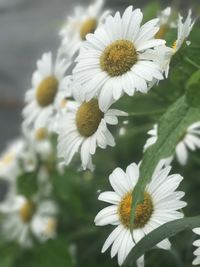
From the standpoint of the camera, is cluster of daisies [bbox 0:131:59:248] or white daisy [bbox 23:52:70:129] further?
cluster of daisies [bbox 0:131:59:248]

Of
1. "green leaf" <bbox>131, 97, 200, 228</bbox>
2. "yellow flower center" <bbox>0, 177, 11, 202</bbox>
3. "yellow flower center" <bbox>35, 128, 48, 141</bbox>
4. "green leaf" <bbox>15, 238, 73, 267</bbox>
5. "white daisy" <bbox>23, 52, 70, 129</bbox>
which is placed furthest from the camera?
"yellow flower center" <bbox>0, 177, 11, 202</bbox>

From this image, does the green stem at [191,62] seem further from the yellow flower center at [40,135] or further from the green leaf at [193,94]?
the yellow flower center at [40,135]

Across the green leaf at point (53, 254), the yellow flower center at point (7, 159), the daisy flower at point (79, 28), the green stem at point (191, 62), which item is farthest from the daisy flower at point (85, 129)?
the yellow flower center at point (7, 159)

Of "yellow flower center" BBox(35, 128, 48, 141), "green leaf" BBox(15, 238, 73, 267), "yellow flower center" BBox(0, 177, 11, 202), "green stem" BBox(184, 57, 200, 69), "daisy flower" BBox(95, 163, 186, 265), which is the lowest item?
"daisy flower" BBox(95, 163, 186, 265)

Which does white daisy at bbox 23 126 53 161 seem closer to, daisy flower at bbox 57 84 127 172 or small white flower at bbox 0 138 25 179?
small white flower at bbox 0 138 25 179

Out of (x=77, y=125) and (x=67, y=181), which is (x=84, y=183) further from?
(x=77, y=125)

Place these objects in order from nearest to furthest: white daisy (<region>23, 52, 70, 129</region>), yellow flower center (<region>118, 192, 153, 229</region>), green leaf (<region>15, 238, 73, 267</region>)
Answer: yellow flower center (<region>118, 192, 153, 229</region>)
white daisy (<region>23, 52, 70, 129</region>)
green leaf (<region>15, 238, 73, 267</region>)

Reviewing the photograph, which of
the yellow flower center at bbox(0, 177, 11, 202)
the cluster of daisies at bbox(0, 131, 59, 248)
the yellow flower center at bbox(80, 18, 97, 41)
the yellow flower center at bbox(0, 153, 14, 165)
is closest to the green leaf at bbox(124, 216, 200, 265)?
the yellow flower center at bbox(80, 18, 97, 41)
